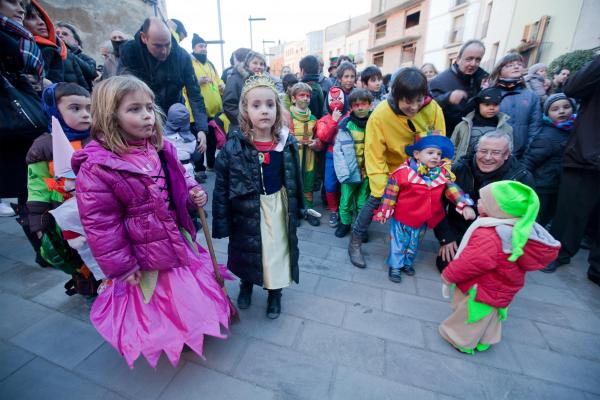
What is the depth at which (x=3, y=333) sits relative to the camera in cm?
195

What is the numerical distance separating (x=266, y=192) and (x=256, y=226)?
0.82 feet

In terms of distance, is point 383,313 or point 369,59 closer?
point 383,313

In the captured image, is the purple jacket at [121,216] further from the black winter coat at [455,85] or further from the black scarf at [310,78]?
the black scarf at [310,78]

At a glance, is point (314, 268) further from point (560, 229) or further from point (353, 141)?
point (560, 229)

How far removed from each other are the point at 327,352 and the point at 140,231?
138cm

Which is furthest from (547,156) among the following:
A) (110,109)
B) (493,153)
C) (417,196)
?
(110,109)

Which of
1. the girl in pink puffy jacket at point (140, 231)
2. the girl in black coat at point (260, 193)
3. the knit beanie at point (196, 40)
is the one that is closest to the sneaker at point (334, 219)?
the girl in black coat at point (260, 193)

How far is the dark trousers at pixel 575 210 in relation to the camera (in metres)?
2.73

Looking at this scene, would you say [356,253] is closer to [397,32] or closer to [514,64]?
[514,64]

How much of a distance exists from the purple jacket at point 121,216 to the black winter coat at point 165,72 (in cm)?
197

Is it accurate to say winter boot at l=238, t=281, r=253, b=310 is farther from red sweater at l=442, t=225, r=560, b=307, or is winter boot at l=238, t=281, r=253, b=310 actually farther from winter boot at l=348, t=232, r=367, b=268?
red sweater at l=442, t=225, r=560, b=307

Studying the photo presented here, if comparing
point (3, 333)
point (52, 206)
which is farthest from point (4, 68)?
point (3, 333)

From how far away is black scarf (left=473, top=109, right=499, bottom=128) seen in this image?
9.41 ft

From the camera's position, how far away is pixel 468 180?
8.46 ft
